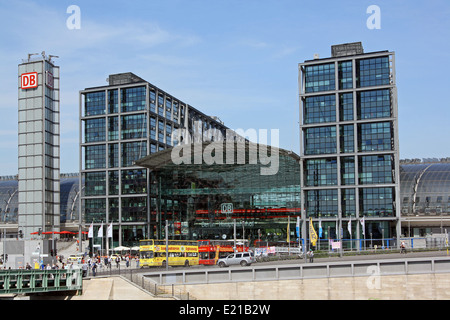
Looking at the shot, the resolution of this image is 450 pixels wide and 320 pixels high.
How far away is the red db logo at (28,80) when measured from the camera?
381 ft

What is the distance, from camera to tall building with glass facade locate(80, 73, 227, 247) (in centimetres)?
12231

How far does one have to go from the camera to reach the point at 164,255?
77500 millimetres

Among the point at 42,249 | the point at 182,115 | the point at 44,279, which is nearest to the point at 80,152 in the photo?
the point at 182,115

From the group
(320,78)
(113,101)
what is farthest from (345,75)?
(113,101)

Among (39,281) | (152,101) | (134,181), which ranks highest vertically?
(152,101)

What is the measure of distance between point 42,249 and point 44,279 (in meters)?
31.0

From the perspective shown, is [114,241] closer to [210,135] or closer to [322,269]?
[210,135]

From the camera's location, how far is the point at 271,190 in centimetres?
10994

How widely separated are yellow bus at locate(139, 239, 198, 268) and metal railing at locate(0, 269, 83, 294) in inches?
843

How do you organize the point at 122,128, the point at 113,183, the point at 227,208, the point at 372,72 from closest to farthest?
1. the point at 372,72
2. the point at 227,208
3. the point at 113,183
4. the point at 122,128

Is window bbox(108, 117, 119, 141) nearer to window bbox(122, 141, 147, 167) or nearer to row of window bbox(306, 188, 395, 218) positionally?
window bbox(122, 141, 147, 167)

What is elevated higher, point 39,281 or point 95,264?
point 95,264

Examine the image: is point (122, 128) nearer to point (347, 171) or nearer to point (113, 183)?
point (113, 183)

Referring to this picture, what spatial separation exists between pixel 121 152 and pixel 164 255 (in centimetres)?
5060
